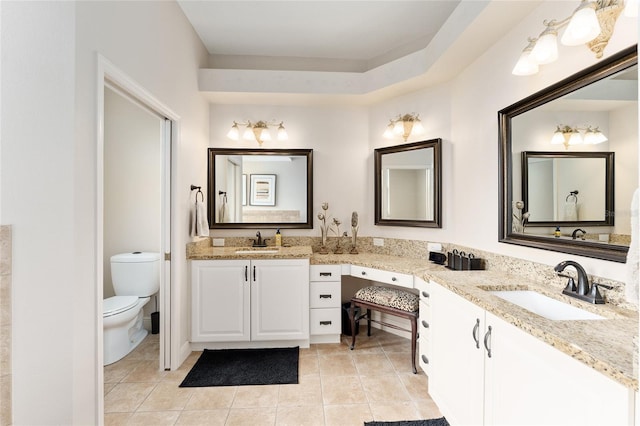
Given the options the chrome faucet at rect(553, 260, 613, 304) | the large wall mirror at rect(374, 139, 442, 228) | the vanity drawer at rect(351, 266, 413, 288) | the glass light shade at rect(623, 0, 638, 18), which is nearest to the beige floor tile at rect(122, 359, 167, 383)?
the vanity drawer at rect(351, 266, 413, 288)

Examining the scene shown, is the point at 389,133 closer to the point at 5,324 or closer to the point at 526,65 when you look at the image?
the point at 526,65

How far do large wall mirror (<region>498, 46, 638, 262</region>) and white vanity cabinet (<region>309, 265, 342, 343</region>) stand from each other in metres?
1.42

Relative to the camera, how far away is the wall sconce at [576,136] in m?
1.42

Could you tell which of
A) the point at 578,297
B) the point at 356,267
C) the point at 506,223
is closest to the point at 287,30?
the point at 356,267

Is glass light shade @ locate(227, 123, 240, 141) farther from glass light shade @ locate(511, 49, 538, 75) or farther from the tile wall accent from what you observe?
glass light shade @ locate(511, 49, 538, 75)

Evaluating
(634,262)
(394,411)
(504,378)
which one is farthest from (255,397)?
(634,262)

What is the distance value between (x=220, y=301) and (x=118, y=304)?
32.0 inches

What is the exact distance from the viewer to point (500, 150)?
6.62 feet

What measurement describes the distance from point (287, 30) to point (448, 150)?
5.91ft

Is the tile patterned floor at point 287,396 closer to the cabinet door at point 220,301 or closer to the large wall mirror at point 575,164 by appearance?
the cabinet door at point 220,301

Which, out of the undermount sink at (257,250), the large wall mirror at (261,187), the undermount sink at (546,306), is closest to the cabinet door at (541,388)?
the undermount sink at (546,306)

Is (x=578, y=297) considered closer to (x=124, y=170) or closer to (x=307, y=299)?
(x=307, y=299)

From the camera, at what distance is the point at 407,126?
287 cm

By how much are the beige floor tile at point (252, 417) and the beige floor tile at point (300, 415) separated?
0.04 m
